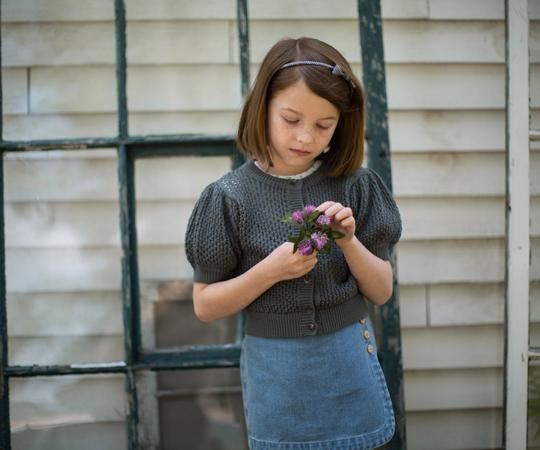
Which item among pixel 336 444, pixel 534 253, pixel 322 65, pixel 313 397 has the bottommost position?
pixel 336 444

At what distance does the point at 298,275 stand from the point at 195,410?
2.86 feet

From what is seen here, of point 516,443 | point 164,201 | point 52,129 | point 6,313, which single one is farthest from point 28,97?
point 516,443

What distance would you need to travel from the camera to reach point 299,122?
1.19m

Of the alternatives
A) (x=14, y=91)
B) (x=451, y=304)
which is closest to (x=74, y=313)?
(x=14, y=91)

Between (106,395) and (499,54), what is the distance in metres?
1.71

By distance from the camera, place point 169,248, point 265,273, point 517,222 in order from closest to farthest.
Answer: point 265,273 → point 517,222 → point 169,248

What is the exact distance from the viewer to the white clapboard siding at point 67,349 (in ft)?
5.83

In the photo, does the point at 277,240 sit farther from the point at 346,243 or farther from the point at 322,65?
the point at 322,65

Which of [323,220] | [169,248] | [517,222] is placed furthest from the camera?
[169,248]

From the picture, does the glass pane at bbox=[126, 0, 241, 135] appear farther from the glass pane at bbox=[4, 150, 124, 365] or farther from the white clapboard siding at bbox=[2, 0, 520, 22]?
the glass pane at bbox=[4, 150, 124, 365]

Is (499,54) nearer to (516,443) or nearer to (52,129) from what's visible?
(516,443)

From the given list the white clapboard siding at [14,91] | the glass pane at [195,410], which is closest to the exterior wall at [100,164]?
the white clapboard siding at [14,91]

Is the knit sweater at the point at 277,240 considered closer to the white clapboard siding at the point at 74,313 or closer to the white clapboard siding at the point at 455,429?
the white clapboard siding at the point at 74,313

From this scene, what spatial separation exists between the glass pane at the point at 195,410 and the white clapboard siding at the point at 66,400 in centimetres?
11
